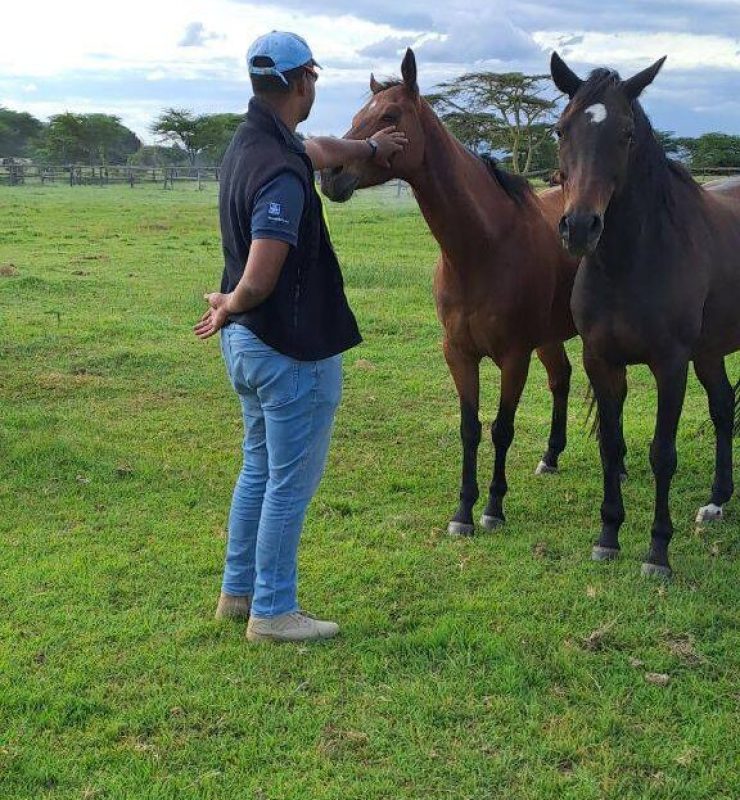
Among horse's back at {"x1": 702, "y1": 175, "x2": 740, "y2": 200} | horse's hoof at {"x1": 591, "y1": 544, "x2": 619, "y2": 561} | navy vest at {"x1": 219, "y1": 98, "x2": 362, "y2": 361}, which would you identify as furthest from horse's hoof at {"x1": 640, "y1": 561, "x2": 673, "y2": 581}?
horse's back at {"x1": 702, "y1": 175, "x2": 740, "y2": 200}

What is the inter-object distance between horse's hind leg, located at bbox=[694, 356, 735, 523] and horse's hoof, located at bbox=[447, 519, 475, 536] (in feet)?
4.54

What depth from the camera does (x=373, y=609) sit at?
3855mm

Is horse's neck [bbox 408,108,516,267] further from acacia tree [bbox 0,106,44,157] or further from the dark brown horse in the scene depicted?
acacia tree [bbox 0,106,44,157]

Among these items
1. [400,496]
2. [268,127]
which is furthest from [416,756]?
[400,496]

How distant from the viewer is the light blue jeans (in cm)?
327

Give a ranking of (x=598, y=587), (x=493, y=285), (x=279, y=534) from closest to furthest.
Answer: (x=279, y=534)
(x=598, y=587)
(x=493, y=285)

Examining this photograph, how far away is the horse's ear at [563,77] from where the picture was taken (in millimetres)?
3908

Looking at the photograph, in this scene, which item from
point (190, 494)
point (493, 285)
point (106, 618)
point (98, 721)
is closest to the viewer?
point (98, 721)

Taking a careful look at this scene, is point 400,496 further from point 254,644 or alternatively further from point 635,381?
point 635,381

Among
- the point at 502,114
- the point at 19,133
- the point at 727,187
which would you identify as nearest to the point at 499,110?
the point at 502,114

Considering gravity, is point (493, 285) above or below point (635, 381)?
above

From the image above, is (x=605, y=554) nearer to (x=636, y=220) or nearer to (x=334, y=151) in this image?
(x=636, y=220)

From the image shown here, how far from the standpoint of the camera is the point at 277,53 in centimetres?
304

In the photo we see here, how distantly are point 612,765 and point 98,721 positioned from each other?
67.9 inches
